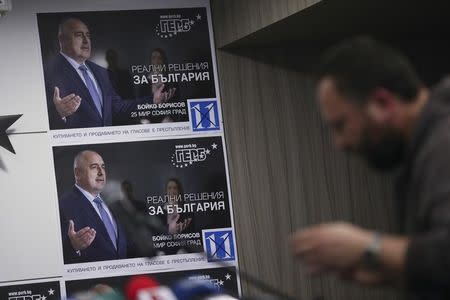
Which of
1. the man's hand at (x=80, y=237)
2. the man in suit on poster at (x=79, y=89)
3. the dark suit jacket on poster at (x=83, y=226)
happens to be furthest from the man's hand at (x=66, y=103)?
the man's hand at (x=80, y=237)

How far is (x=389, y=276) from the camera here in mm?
1518

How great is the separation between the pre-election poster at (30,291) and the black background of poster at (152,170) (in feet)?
1.60

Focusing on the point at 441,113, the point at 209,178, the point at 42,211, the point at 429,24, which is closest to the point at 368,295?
the point at 209,178

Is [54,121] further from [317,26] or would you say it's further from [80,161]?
[317,26]

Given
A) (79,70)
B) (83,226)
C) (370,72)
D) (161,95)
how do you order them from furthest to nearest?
(161,95)
(79,70)
(83,226)
(370,72)

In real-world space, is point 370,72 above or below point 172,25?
below

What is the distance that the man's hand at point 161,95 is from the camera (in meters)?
5.00

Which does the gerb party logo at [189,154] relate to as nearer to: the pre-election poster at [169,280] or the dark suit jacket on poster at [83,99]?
the dark suit jacket on poster at [83,99]

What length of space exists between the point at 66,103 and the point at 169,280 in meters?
1.10

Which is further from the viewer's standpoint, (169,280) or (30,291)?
(169,280)

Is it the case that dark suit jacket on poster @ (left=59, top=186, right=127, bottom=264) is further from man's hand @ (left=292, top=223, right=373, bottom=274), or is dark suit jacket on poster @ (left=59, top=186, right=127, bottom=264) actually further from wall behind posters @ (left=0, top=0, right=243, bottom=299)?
man's hand @ (left=292, top=223, right=373, bottom=274)

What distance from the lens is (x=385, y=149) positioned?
1610mm

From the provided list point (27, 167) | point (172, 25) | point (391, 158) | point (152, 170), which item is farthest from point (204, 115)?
point (391, 158)

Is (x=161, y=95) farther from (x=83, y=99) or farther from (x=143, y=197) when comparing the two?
(x=143, y=197)
